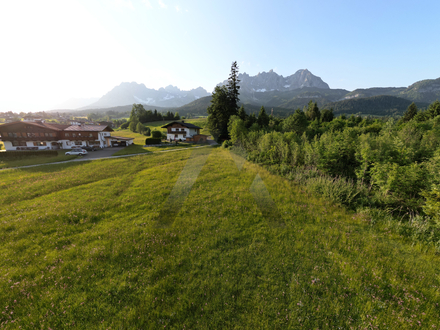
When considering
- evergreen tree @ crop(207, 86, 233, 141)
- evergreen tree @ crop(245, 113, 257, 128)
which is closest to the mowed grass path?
evergreen tree @ crop(207, 86, 233, 141)

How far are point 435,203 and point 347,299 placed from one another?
747 centimetres

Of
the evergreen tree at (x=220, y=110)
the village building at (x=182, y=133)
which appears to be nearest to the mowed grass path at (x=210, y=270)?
the evergreen tree at (x=220, y=110)

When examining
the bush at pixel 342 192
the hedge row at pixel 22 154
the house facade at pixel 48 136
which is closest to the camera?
the bush at pixel 342 192

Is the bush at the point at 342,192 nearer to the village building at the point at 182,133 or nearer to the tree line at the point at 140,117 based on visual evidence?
the village building at the point at 182,133

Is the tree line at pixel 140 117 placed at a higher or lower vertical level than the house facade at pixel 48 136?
higher

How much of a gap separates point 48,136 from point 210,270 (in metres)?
67.4

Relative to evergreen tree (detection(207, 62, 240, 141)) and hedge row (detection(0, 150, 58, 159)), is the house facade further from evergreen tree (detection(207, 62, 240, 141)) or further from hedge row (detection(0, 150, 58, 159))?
evergreen tree (detection(207, 62, 240, 141))

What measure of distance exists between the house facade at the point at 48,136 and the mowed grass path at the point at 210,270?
50.9m

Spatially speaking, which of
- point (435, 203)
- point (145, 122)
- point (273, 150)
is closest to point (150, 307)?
point (435, 203)

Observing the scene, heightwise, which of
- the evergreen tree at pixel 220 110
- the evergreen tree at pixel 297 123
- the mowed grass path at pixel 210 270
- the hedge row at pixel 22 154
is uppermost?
the evergreen tree at pixel 220 110

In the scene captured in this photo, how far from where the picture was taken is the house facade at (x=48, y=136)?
43750 mm

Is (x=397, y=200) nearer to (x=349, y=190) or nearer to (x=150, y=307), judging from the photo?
(x=349, y=190)

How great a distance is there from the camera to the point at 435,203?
7.75m

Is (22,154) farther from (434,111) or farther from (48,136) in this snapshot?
(434,111)
